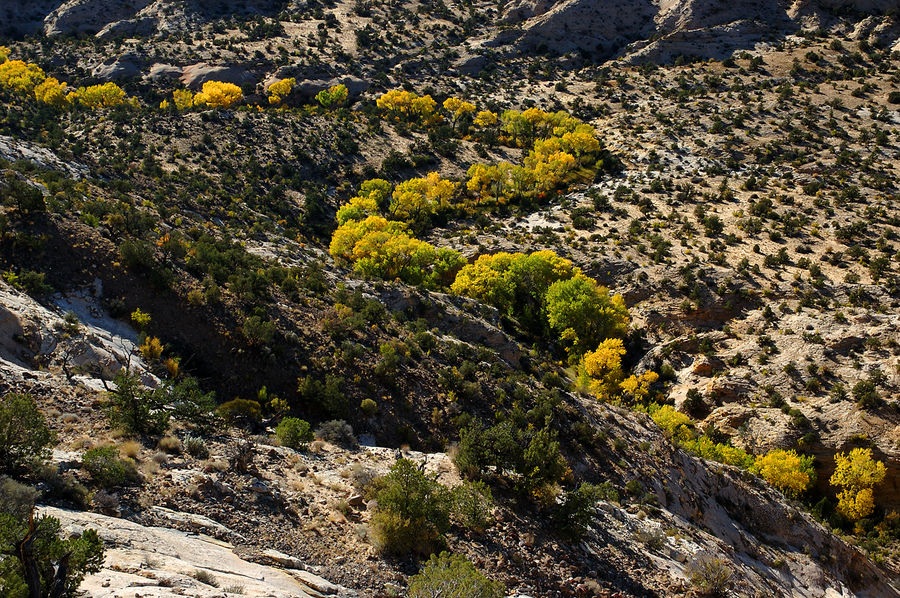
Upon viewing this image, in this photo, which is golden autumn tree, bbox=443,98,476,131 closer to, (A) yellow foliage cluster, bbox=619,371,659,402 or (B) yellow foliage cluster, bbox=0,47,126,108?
(B) yellow foliage cluster, bbox=0,47,126,108

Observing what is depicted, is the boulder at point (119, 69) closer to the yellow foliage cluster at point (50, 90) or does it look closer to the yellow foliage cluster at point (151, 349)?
the yellow foliage cluster at point (50, 90)

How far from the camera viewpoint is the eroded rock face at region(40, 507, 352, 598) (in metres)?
8.05

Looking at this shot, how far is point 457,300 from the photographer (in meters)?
41.3

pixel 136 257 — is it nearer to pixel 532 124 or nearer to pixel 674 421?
pixel 674 421

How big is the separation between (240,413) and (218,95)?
3197 inches

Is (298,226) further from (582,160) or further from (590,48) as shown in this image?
(590,48)

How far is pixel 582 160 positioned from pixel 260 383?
219 feet

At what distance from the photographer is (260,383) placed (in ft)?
71.6

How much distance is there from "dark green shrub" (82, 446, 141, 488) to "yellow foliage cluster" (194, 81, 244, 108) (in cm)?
8314

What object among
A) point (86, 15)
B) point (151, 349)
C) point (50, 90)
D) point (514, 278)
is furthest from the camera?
point (86, 15)

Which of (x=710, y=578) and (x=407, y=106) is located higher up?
(x=407, y=106)

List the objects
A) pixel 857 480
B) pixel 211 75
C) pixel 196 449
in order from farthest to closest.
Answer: pixel 211 75 < pixel 857 480 < pixel 196 449

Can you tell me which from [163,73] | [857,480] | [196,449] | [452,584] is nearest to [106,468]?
[196,449]

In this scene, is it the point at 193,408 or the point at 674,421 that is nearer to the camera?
the point at 193,408
